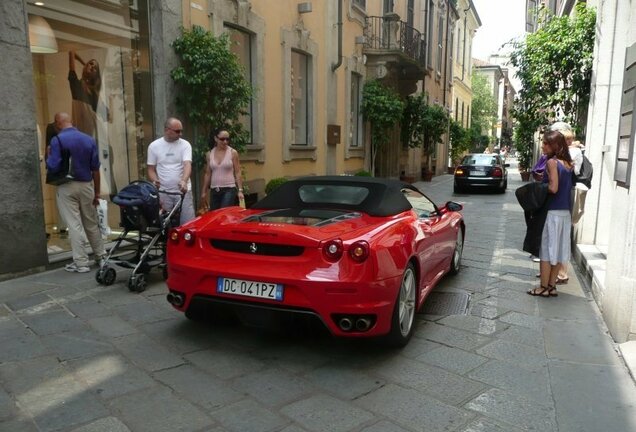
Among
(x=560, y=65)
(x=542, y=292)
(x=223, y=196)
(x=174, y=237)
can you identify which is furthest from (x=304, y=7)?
(x=174, y=237)

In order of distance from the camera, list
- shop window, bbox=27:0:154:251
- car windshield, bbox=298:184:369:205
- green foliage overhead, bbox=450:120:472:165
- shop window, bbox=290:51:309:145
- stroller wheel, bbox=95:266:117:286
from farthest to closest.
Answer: green foliage overhead, bbox=450:120:472:165 → shop window, bbox=290:51:309:145 → shop window, bbox=27:0:154:251 → stroller wheel, bbox=95:266:117:286 → car windshield, bbox=298:184:369:205

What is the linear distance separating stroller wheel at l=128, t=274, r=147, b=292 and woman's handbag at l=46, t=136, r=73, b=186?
149 centimetres

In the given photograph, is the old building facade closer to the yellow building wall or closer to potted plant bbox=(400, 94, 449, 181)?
the yellow building wall

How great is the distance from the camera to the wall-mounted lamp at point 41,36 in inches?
266

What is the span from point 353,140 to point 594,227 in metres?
9.63

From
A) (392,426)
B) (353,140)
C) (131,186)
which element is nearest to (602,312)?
(392,426)

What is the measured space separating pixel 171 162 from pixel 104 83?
3042 millimetres

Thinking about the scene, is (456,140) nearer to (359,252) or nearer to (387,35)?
(387,35)

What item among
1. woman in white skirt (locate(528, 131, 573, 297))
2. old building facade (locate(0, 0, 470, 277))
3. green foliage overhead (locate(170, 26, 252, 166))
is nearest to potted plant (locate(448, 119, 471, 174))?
old building facade (locate(0, 0, 470, 277))

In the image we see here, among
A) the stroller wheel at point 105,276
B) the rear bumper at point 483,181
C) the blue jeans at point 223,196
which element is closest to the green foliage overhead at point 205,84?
the blue jeans at point 223,196

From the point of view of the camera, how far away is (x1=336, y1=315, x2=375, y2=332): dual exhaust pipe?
352 centimetres

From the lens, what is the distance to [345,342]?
4109mm

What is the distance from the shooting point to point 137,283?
528cm

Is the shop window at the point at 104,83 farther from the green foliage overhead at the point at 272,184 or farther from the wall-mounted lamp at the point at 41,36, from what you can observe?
the green foliage overhead at the point at 272,184
